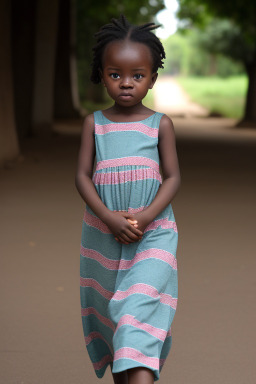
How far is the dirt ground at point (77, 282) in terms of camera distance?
3.92 metres

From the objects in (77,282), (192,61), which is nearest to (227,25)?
(77,282)

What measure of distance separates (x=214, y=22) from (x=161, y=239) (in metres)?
33.6

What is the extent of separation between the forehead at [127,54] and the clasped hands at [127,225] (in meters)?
0.58

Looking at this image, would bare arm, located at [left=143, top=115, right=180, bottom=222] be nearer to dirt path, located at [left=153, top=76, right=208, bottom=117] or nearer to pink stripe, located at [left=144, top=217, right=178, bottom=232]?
pink stripe, located at [left=144, top=217, right=178, bottom=232]

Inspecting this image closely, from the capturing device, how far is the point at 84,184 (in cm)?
281

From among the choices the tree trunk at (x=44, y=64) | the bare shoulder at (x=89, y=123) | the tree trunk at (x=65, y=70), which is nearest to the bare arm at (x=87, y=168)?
the bare shoulder at (x=89, y=123)

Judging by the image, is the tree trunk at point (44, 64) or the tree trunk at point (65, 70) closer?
the tree trunk at point (44, 64)

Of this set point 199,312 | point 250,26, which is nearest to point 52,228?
point 199,312

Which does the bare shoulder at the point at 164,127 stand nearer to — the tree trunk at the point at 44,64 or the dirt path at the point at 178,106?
the tree trunk at the point at 44,64

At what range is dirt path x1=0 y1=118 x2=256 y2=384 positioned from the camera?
12.9 feet

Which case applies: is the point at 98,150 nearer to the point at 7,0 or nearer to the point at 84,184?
the point at 84,184

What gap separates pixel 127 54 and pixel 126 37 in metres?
0.09

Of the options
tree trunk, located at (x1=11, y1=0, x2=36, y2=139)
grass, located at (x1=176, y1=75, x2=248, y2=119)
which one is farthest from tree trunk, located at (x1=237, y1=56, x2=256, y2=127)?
tree trunk, located at (x1=11, y1=0, x2=36, y2=139)

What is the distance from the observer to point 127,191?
2750 mm
